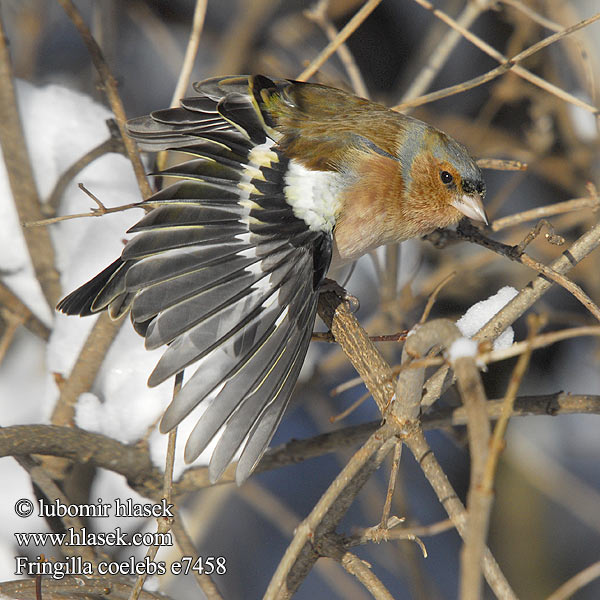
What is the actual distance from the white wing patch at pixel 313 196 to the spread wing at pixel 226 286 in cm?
2

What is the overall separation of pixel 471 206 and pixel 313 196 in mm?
435

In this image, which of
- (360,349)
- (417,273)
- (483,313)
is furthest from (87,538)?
(417,273)

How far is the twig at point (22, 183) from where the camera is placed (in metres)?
1.90

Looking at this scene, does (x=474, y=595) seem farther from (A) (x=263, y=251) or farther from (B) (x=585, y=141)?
(B) (x=585, y=141)

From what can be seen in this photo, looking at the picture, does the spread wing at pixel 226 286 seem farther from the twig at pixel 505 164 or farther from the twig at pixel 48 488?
the twig at pixel 505 164

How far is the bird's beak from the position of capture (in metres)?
1.71

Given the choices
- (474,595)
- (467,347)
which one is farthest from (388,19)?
(474,595)

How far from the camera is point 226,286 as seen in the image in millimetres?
1362

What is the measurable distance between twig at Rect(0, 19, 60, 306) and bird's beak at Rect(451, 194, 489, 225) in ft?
3.47

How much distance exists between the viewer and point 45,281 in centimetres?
193

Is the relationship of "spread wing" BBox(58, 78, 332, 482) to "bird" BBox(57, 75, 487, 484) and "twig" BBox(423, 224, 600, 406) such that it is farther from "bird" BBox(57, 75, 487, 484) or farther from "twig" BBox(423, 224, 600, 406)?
"twig" BBox(423, 224, 600, 406)

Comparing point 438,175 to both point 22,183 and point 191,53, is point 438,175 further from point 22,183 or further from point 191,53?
point 22,183

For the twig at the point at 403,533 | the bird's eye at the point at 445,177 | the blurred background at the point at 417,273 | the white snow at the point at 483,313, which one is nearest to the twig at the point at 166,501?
the twig at the point at 403,533

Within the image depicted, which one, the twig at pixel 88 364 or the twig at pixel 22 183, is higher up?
the twig at pixel 22 183
